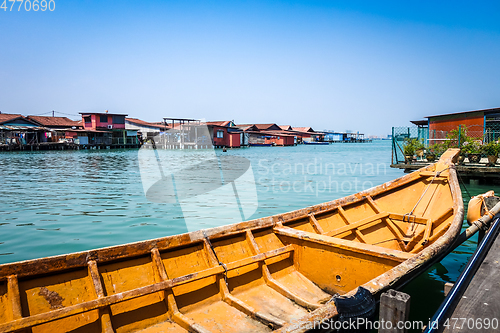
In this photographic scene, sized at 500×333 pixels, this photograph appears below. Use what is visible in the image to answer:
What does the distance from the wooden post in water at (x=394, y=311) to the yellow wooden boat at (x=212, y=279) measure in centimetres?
27

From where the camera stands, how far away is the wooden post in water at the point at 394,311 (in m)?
2.06

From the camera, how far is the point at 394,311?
2.10m

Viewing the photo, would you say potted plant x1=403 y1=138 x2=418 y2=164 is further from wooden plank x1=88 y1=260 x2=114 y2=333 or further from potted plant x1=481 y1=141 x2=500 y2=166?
wooden plank x1=88 y1=260 x2=114 y2=333

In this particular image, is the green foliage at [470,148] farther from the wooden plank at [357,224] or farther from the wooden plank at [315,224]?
the wooden plank at [315,224]

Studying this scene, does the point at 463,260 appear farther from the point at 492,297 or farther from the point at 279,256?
the point at 279,256

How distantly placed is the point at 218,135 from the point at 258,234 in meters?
46.2

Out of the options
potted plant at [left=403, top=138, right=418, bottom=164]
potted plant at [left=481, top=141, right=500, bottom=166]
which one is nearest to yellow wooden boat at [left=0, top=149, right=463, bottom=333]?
potted plant at [left=481, top=141, right=500, bottom=166]

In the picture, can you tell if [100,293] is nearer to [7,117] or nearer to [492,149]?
[492,149]

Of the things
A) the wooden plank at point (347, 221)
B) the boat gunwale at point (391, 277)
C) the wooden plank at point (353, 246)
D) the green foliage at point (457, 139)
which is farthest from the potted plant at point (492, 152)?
the wooden plank at point (353, 246)

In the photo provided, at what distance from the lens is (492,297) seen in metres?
2.75

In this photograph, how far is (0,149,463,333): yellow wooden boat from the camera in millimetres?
2590

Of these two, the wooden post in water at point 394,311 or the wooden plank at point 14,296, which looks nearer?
the wooden post in water at point 394,311

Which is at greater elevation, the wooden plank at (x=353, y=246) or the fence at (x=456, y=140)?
the fence at (x=456, y=140)

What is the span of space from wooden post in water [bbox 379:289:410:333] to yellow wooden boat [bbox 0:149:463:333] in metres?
0.27
